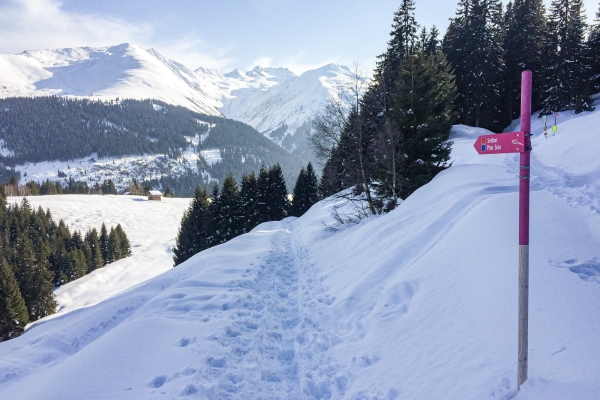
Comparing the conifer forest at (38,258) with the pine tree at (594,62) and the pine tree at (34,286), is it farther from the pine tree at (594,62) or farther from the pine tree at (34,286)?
the pine tree at (594,62)

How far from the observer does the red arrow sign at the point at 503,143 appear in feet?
9.76

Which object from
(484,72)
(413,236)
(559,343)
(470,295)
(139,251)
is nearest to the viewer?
(559,343)

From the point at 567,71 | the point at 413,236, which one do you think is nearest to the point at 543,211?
the point at 413,236

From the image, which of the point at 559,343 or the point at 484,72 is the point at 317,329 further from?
the point at 484,72

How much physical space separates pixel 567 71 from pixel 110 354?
42.8 meters

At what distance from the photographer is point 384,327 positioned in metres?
5.55

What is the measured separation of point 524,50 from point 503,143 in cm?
4540

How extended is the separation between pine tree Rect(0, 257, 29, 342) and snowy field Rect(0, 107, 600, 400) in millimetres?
30656

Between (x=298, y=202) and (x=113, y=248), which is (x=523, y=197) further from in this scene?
(x=113, y=248)

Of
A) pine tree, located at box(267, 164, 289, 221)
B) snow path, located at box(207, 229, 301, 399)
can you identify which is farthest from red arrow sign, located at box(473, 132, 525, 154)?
pine tree, located at box(267, 164, 289, 221)

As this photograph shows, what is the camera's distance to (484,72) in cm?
3506

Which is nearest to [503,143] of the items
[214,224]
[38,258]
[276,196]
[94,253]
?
[214,224]

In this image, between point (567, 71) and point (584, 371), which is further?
point (567, 71)

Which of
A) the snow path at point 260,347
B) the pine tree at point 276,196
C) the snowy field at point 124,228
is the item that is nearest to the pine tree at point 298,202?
the pine tree at point 276,196
